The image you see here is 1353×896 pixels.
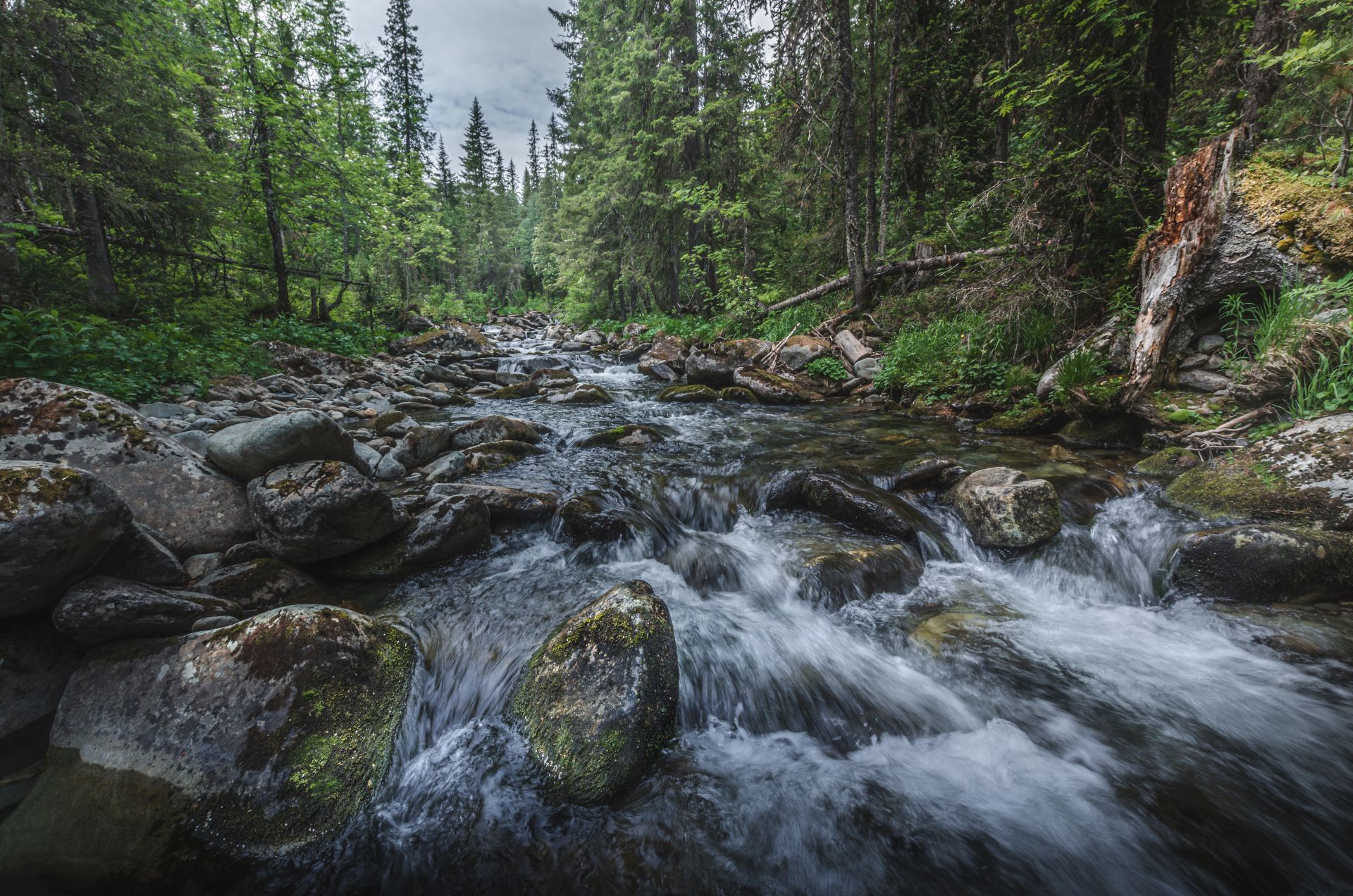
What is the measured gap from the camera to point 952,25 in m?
10.6

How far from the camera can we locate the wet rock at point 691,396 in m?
9.87

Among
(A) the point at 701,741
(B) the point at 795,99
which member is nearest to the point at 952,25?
(B) the point at 795,99

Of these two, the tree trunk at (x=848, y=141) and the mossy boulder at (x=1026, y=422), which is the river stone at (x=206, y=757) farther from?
the tree trunk at (x=848, y=141)

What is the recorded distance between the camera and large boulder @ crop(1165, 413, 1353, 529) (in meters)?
3.39

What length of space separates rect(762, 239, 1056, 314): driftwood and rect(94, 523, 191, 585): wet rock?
31.5ft

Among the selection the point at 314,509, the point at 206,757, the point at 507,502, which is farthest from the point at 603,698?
the point at 507,502

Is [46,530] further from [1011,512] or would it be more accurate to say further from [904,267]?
[904,267]

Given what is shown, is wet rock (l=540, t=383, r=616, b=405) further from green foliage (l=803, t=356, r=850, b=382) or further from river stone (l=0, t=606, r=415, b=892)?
river stone (l=0, t=606, r=415, b=892)

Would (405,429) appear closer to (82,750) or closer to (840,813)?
(82,750)

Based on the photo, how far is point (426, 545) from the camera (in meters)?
3.81

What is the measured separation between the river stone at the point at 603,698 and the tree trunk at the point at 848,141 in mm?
9945

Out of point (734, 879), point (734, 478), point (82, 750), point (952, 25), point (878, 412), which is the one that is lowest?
point (734, 879)

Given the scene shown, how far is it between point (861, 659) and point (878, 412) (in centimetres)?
601

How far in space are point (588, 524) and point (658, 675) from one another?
7.18ft
